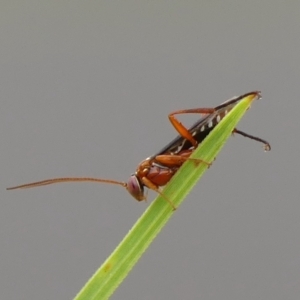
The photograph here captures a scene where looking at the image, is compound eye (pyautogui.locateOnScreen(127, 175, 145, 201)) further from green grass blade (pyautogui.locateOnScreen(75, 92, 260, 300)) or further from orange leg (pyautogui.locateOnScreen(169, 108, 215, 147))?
green grass blade (pyautogui.locateOnScreen(75, 92, 260, 300))

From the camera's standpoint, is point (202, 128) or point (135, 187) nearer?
point (202, 128)

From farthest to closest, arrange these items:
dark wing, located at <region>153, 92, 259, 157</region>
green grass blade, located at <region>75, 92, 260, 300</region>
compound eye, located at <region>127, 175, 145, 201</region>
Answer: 1. compound eye, located at <region>127, 175, 145, 201</region>
2. dark wing, located at <region>153, 92, 259, 157</region>
3. green grass blade, located at <region>75, 92, 260, 300</region>

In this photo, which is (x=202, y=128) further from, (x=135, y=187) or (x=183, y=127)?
(x=135, y=187)

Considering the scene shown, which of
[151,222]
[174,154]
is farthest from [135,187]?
[151,222]

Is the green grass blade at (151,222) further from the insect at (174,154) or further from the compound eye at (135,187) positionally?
the compound eye at (135,187)

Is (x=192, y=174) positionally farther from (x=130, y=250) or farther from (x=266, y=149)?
(x=266, y=149)

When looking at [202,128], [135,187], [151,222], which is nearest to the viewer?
[151,222]

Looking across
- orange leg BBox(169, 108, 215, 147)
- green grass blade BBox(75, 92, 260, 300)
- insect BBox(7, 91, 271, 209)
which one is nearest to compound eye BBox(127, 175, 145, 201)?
insect BBox(7, 91, 271, 209)
